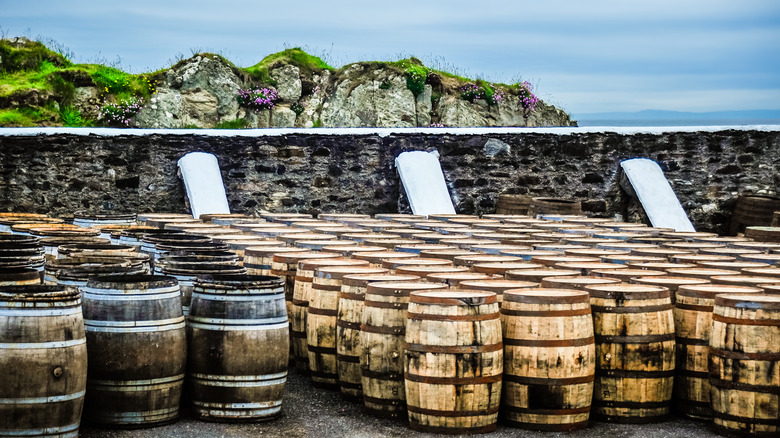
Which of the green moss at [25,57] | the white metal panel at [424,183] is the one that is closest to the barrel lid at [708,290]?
the white metal panel at [424,183]

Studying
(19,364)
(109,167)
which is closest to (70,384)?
(19,364)

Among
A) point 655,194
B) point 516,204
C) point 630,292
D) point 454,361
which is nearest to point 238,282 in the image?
point 454,361

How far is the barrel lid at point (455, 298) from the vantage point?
14.8 ft

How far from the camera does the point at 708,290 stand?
4941 mm

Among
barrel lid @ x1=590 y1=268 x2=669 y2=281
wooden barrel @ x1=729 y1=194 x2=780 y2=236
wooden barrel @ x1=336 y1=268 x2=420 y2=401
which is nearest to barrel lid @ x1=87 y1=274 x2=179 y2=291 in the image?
wooden barrel @ x1=336 y1=268 x2=420 y2=401

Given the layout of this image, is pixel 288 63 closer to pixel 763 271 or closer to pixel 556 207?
pixel 556 207

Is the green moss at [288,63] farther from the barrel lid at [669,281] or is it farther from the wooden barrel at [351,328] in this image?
the barrel lid at [669,281]

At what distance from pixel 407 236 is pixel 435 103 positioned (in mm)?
16972

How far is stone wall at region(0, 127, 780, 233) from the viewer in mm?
11938

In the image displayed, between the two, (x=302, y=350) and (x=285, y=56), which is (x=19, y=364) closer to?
(x=302, y=350)

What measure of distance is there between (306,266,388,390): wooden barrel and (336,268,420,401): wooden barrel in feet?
0.38

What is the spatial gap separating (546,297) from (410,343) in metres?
0.71

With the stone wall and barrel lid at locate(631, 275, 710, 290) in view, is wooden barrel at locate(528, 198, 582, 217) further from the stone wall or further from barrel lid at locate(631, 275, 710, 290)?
barrel lid at locate(631, 275, 710, 290)

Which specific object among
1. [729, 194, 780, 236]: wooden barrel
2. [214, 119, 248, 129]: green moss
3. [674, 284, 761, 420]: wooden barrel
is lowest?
[674, 284, 761, 420]: wooden barrel
